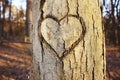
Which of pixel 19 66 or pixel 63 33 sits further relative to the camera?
pixel 19 66

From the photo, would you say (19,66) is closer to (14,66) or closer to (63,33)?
(14,66)

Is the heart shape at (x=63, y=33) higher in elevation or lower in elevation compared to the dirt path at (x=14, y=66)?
higher

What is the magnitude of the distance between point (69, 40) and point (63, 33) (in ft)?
0.10

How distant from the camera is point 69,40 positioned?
0.84m

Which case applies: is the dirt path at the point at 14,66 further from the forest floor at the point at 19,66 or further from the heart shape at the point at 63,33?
the heart shape at the point at 63,33

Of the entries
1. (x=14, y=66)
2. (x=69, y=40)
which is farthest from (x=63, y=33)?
(x=14, y=66)

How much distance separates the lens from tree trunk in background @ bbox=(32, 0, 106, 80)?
844mm

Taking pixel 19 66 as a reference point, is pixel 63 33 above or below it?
above

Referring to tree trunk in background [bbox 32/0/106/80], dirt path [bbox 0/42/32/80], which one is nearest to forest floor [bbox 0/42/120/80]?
dirt path [bbox 0/42/32/80]

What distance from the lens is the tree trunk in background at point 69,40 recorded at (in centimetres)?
84

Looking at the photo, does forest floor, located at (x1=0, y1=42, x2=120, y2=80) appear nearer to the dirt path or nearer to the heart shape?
the dirt path

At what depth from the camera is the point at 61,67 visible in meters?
0.85

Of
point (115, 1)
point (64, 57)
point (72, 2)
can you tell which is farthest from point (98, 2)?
point (115, 1)

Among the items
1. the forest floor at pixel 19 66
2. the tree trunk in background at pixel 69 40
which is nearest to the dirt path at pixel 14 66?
the forest floor at pixel 19 66
